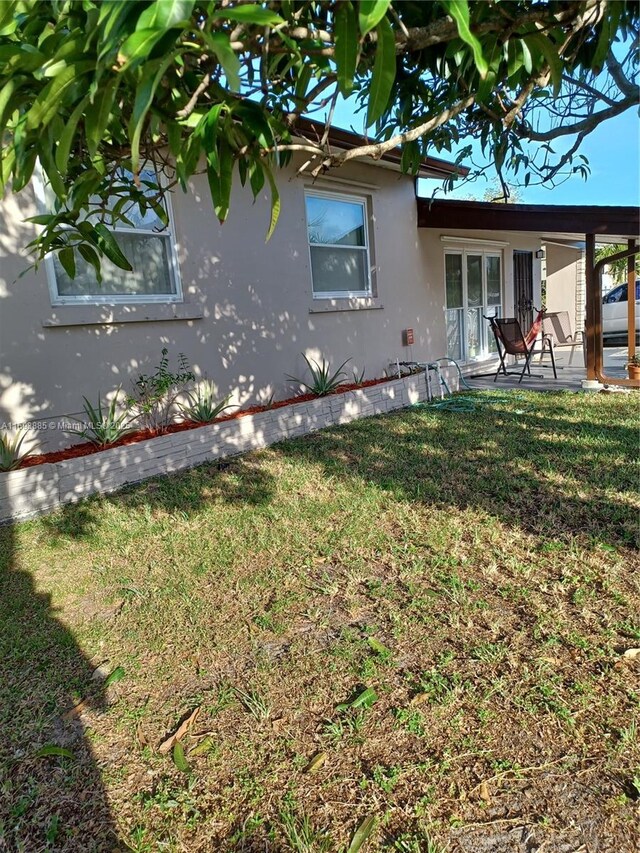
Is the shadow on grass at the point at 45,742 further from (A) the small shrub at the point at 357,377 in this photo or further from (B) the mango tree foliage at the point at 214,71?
(A) the small shrub at the point at 357,377

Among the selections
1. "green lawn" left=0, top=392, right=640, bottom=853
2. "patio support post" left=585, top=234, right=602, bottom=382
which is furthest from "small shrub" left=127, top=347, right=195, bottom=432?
"patio support post" left=585, top=234, right=602, bottom=382

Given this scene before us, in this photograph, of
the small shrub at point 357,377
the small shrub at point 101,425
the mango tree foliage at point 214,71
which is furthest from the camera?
the small shrub at point 357,377

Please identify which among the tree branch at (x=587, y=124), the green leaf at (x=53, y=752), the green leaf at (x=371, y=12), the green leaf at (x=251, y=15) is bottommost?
the green leaf at (x=53, y=752)

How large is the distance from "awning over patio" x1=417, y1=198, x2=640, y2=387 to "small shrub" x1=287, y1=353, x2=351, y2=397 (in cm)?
260

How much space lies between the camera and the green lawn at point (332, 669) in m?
1.66

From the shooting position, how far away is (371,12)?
932 millimetres

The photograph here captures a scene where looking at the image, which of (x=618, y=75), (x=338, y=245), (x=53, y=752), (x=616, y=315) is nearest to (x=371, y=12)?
(x=53, y=752)

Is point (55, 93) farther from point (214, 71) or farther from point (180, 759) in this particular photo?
point (180, 759)

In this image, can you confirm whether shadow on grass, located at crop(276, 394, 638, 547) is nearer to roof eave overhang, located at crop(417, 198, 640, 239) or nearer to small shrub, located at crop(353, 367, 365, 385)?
small shrub, located at crop(353, 367, 365, 385)

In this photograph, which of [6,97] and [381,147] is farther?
[381,147]

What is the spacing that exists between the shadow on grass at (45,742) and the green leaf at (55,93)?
1955 millimetres

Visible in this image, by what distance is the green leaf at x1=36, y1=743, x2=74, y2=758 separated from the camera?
195cm

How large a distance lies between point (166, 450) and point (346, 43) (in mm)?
4340

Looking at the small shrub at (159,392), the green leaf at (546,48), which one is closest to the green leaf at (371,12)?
the green leaf at (546,48)
